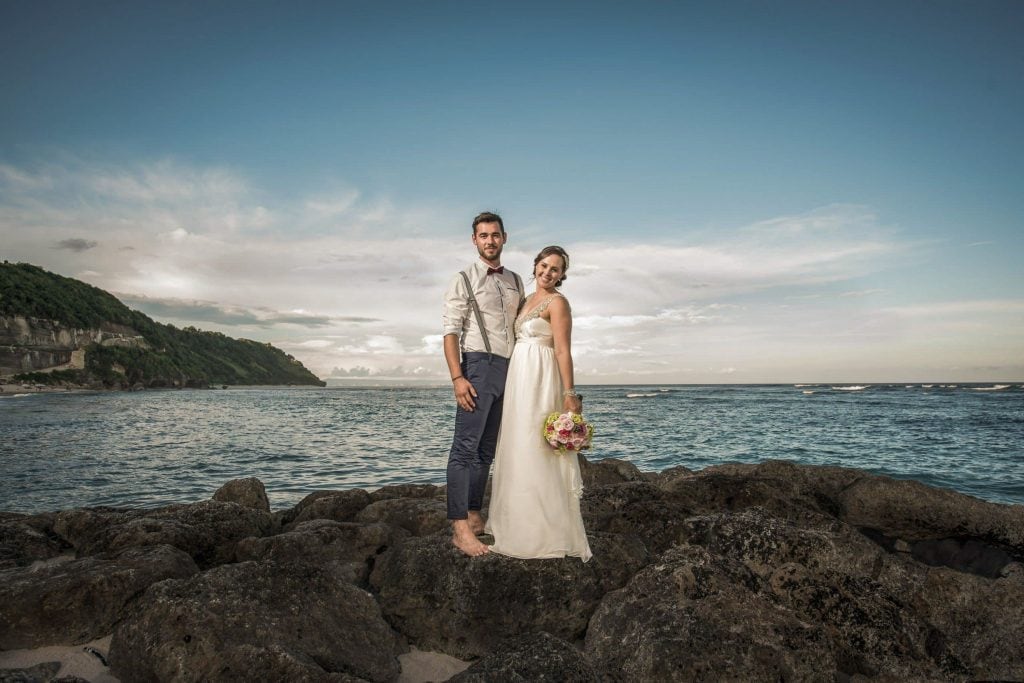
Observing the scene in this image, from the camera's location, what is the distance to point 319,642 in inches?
148

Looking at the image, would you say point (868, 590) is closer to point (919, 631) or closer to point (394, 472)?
point (919, 631)

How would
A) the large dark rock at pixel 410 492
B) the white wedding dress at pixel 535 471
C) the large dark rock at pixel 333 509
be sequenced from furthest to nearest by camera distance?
the large dark rock at pixel 410 492
the large dark rock at pixel 333 509
the white wedding dress at pixel 535 471

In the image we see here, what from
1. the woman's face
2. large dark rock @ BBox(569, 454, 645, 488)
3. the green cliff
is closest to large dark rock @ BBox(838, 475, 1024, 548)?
large dark rock @ BBox(569, 454, 645, 488)

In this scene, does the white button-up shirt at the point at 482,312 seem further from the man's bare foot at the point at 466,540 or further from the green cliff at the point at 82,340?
the green cliff at the point at 82,340

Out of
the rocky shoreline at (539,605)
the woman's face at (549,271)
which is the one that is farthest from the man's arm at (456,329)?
the rocky shoreline at (539,605)

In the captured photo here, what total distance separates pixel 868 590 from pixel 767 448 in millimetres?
19840

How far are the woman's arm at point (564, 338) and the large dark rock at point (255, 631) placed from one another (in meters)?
2.29

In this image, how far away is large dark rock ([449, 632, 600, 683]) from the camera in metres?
2.93

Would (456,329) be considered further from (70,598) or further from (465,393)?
(70,598)

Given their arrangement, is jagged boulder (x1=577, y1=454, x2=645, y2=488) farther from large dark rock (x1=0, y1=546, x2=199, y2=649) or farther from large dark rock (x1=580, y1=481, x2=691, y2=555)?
large dark rock (x1=0, y1=546, x2=199, y2=649)

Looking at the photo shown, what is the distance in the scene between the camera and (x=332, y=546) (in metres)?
5.63

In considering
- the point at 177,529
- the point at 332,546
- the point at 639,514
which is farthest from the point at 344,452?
the point at 639,514

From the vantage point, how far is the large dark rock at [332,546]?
18.0 feet

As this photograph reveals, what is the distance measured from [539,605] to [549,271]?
274 centimetres
